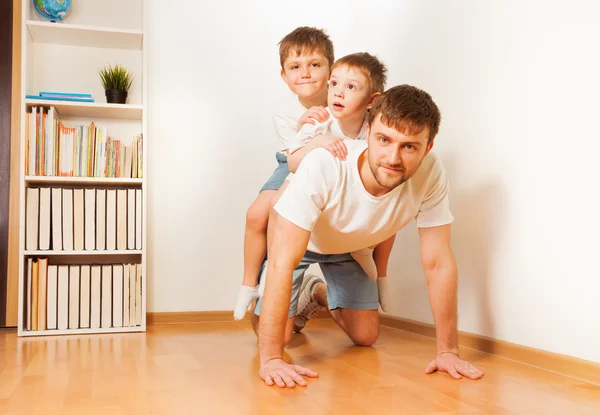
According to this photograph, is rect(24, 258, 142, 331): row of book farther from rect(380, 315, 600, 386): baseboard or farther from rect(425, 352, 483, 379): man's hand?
rect(425, 352, 483, 379): man's hand

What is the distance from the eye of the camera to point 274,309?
1749mm

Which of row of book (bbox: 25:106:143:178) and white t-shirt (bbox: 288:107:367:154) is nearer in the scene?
white t-shirt (bbox: 288:107:367:154)

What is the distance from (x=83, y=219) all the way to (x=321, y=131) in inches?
58.4

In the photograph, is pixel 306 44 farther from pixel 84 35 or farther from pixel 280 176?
pixel 84 35

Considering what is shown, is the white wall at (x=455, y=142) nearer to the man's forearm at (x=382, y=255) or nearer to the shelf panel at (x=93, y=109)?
the shelf panel at (x=93, y=109)

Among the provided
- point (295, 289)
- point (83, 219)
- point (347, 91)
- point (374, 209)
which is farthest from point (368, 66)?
point (83, 219)

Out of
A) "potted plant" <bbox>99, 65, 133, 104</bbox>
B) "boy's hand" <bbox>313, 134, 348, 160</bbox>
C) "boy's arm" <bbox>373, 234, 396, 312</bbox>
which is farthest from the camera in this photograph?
"potted plant" <bbox>99, 65, 133, 104</bbox>

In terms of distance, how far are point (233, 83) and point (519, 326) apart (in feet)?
6.81

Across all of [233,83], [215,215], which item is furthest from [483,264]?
[233,83]

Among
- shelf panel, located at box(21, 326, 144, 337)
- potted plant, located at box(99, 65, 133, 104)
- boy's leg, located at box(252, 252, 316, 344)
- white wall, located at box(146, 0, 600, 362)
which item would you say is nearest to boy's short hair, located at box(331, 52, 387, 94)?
white wall, located at box(146, 0, 600, 362)

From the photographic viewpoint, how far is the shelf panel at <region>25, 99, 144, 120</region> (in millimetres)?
2895

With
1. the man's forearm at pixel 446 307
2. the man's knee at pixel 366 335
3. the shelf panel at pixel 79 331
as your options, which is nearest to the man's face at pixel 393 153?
the man's forearm at pixel 446 307

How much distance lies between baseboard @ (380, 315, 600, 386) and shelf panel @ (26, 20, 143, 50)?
2068mm

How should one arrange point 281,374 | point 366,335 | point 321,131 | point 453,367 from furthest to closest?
point 366,335
point 321,131
point 453,367
point 281,374
